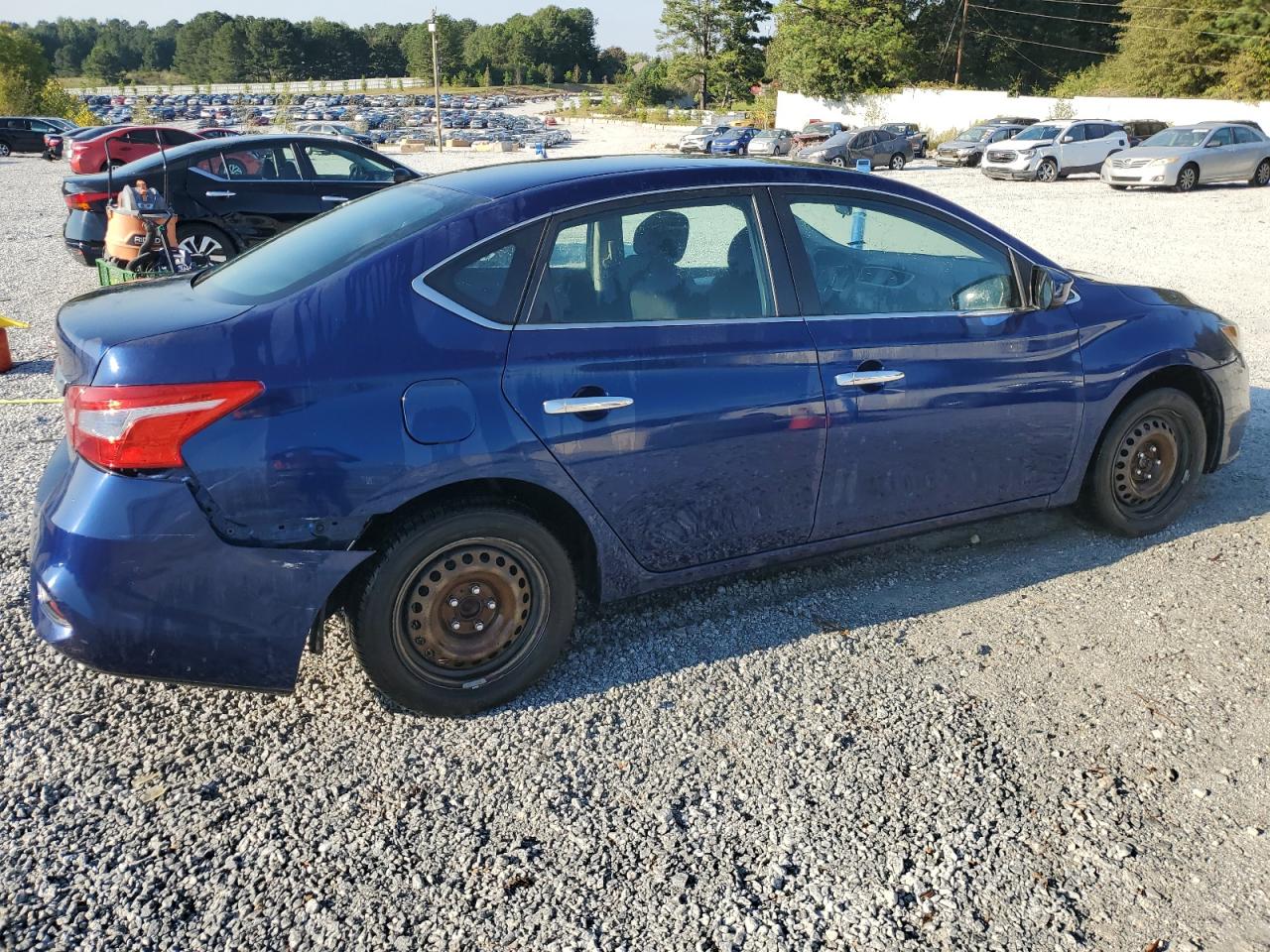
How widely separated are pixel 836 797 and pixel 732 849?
1.30ft

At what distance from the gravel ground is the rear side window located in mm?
1325

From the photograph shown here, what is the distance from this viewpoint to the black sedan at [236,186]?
1077cm

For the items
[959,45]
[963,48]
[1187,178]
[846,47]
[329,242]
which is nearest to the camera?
[329,242]

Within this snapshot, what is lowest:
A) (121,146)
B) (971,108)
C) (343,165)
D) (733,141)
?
(733,141)

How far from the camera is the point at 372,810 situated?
2924 mm

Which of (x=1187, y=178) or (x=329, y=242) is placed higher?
(x=329, y=242)

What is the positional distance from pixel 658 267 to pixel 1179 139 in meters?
25.3

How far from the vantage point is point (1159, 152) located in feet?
77.7

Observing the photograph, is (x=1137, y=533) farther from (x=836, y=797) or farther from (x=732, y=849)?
(x=732, y=849)

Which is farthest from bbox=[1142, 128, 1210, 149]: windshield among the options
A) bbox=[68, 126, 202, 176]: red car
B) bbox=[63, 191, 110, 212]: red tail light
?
bbox=[63, 191, 110, 212]: red tail light

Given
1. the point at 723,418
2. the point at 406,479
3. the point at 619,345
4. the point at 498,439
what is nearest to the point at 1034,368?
the point at 723,418

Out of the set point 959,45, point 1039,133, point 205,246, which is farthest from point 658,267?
point 959,45

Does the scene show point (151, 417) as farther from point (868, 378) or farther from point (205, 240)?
point (205, 240)

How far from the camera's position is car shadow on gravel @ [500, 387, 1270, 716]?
3773 mm
